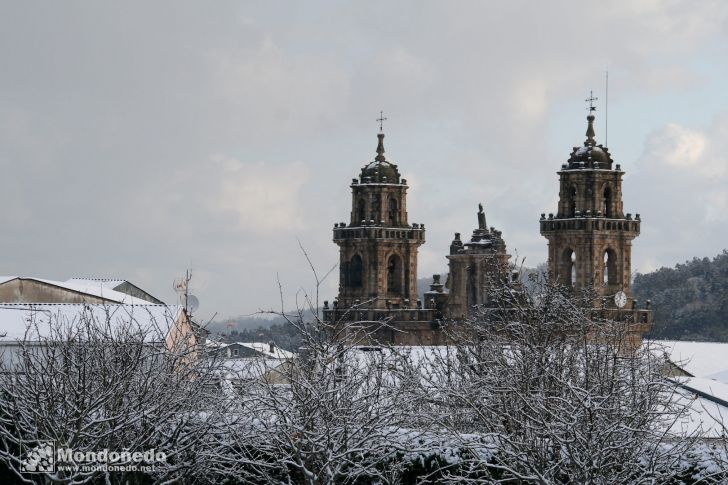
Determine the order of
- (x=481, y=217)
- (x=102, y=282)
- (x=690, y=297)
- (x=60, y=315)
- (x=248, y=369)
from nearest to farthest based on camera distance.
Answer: (x=248, y=369) → (x=60, y=315) → (x=102, y=282) → (x=481, y=217) → (x=690, y=297)

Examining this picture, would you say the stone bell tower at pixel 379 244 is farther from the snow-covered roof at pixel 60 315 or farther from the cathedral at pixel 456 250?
the snow-covered roof at pixel 60 315

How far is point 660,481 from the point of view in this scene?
81.3 feet

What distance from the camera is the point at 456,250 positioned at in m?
91.9

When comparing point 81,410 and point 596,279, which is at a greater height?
point 596,279

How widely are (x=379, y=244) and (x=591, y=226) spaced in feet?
54.5

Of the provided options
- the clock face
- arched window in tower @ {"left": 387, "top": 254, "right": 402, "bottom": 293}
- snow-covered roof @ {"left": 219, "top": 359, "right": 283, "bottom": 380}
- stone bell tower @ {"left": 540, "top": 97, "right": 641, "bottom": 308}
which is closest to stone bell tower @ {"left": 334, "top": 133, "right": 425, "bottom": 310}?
arched window in tower @ {"left": 387, "top": 254, "right": 402, "bottom": 293}

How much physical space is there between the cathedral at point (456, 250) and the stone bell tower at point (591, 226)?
0.05 metres

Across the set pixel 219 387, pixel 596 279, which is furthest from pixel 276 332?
pixel 219 387

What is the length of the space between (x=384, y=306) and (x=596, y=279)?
16.7 meters

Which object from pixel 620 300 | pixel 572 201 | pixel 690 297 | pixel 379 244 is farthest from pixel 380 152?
pixel 690 297

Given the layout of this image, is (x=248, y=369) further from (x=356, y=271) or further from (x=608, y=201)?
(x=356, y=271)

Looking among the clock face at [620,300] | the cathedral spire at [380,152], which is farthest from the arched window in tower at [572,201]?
the cathedral spire at [380,152]

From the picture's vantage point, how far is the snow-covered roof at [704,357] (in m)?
67.0

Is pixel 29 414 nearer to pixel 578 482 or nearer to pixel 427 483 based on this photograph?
pixel 427 483
